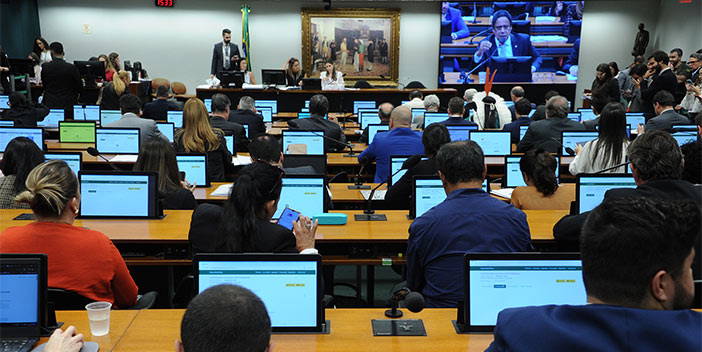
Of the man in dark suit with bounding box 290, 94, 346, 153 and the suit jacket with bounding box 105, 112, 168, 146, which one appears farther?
the man in dark suit with bounding box 290, 94, 346, 153

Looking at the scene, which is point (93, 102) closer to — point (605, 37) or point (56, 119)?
point (56, 119)

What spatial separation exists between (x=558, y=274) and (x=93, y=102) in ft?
37.0

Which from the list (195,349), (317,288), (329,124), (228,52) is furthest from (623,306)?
(228,52)

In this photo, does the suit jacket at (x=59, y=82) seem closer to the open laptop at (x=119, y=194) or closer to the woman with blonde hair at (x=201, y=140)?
the woman with blonde hair at (x=201, y=140)

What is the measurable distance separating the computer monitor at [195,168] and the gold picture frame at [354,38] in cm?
1009

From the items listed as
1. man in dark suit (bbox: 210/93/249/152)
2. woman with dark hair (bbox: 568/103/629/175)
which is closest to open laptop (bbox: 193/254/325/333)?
woman with dark hair (bbox: 568/103/629/175)

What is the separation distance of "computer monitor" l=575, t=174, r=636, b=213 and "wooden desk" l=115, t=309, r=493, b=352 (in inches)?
66.4

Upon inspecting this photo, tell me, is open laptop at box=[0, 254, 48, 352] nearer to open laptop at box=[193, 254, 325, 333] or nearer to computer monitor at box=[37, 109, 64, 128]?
open laptop at box=[193, 254, 325, 333]

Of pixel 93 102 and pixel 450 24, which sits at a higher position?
pixel 450 24

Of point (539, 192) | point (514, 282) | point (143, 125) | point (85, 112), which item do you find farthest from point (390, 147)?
point (85, 112)

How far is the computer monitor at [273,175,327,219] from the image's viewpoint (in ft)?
12.0

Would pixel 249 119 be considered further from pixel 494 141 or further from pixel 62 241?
pixel 62 241

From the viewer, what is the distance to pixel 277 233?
245 cm

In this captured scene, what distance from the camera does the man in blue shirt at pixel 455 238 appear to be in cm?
246
